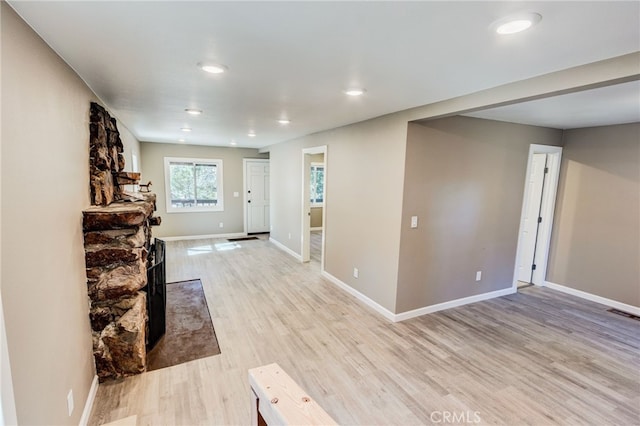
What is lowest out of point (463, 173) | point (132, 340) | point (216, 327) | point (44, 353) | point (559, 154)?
point (216, 327)

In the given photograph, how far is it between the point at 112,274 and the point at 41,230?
91 cm

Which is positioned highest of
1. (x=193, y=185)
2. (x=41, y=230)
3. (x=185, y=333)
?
(x=193, y=185)

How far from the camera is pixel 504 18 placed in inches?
50.8

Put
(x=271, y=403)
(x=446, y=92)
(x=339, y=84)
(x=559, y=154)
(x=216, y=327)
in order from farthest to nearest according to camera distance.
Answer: (x=559, y=154), (x=216, y=327), (x=446, y=92), (x=339, y=84), (x=271, y=403)

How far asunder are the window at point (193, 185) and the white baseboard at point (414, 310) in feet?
14.5

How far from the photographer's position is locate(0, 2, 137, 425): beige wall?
1.21m

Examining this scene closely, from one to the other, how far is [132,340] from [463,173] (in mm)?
3806

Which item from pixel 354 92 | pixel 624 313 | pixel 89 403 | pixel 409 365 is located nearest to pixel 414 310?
pixel 409 365

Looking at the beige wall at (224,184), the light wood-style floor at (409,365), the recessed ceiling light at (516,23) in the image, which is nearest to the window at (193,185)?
the beige wall at (224,184)

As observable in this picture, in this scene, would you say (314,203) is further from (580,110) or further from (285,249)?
(580,110)

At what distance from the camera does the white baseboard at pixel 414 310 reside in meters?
3.50

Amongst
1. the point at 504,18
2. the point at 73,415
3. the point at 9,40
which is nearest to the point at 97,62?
the point at 9,40

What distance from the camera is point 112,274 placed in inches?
89.7

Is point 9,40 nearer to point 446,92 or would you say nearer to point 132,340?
point 132,340
